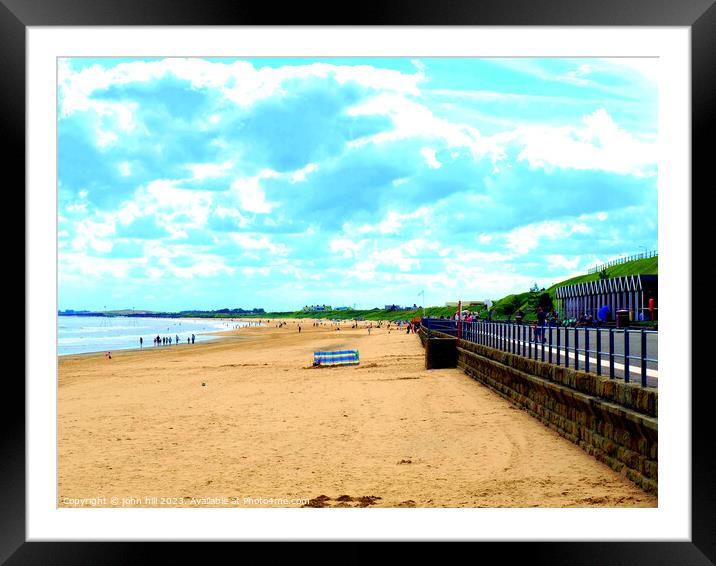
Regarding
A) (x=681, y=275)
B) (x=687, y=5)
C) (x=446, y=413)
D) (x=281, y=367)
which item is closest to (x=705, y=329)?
(x=681, y=275)

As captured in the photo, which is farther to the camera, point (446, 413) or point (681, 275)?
point (446, 413)

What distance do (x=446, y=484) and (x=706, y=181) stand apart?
557 centimetres

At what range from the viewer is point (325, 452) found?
1120 cm

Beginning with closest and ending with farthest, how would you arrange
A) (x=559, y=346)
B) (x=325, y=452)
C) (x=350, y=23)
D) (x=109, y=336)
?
(x=350, y=23), (x=325, y=452), (x=559, y=346), (x=109, y=336)

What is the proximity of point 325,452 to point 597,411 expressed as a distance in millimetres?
4502

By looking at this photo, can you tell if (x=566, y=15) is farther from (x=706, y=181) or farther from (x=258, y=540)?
(x=258, y=540)

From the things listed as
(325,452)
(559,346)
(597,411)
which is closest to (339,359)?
(559,346)

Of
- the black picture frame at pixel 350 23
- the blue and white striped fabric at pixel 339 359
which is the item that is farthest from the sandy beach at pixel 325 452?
the blue and white striped fabric at pixel 339 359

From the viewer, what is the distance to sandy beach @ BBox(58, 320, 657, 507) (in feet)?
28.3

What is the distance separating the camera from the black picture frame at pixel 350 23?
5.05 metres

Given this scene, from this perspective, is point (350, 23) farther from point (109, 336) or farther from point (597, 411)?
point (109, 336)

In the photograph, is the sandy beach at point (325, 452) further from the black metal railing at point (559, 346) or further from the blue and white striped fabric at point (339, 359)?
the blue and white striped fabric at point (339, 359)

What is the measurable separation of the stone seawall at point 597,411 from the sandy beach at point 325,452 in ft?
0.81

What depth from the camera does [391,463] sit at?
10.4m
